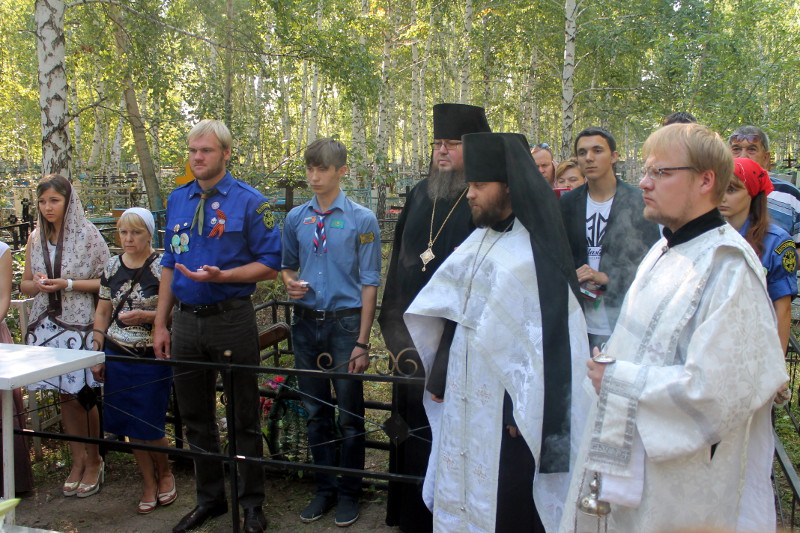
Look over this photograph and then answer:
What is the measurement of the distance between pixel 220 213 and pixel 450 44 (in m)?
27.5

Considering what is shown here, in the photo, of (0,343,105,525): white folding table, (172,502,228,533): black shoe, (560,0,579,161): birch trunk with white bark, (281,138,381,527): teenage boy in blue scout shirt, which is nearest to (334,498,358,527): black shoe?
(281,138,381,527): teenage boy in blue scout shirt

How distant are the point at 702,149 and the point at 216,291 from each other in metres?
2.55

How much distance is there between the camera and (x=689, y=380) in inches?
70.0

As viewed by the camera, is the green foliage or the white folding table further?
the green foliage

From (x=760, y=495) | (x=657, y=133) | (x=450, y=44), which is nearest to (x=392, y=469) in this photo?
(x=760, y=495)

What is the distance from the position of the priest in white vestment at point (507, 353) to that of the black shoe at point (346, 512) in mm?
976

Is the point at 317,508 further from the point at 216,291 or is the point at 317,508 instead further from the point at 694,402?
the point at 694,402

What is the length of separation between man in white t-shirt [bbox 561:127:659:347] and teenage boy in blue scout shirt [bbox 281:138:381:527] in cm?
114

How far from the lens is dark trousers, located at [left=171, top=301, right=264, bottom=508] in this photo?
3578 millimetres

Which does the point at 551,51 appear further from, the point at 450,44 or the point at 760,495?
the point at 760,495

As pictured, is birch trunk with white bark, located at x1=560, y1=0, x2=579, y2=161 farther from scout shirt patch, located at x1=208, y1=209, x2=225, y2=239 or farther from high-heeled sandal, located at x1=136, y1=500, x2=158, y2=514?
high-heeled sandal, located at x1=136, y1=500, x2=158, y2=514

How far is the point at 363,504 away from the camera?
388 cm

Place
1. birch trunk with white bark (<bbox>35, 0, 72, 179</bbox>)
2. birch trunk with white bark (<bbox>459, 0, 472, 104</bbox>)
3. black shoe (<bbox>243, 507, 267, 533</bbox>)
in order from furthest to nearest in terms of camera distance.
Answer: birch trunk with white bark (<bbox>459, 0, 472, 104</bbox>), birch trunk with white bark (<bbox>35, 0, 72, 179</bbox>), black shoe (<bbox>243, 507, 267, 533</bbox>)

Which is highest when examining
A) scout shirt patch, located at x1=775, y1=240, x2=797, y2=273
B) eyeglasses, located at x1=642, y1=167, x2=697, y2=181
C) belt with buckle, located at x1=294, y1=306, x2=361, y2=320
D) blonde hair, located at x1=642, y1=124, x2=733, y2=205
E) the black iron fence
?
blonde hair, located at x1=642, y1=124, x2=733, y2=205
